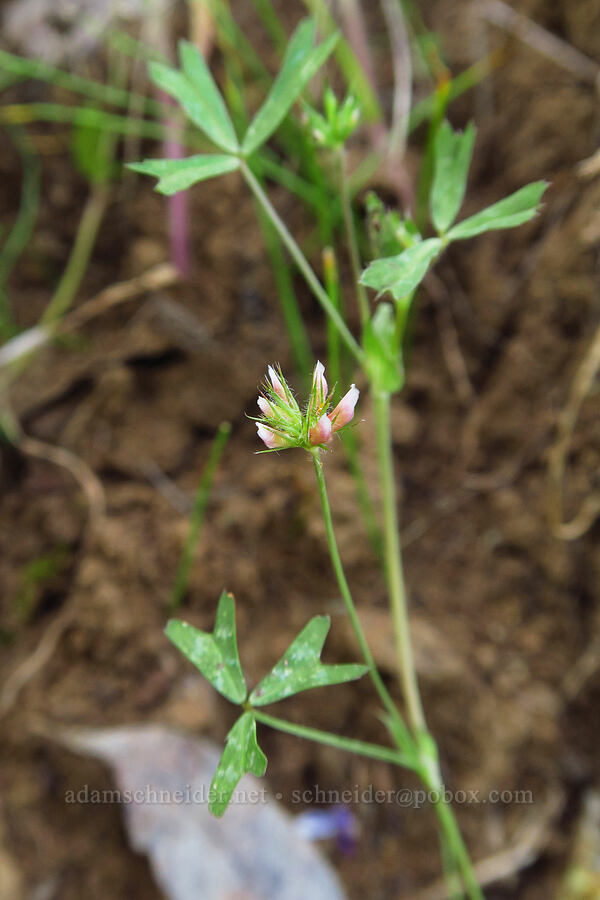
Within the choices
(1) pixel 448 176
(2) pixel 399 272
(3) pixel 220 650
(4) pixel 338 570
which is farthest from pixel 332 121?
(3) pixel 220 650

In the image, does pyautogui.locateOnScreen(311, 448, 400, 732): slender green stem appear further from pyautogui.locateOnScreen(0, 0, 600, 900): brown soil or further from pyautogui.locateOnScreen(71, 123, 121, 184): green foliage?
pyautogui.locateOnScreen(71, 123, 121, 184): green foliage

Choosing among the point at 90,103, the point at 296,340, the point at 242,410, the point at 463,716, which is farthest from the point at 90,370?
the point at 463,716

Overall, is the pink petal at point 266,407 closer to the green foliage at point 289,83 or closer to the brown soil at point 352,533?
the green foliage at point 289,83

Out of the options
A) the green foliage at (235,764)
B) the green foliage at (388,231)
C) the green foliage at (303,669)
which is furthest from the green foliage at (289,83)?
the green foliage at (235,764)

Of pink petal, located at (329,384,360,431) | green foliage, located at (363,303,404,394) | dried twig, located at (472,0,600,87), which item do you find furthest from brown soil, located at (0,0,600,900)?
pink petal, located at (329,384,360,431)

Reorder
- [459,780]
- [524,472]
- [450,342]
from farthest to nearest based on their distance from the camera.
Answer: [450,342] → [524,472] → [459,780]

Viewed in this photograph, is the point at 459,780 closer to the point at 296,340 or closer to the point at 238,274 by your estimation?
the point at 296,340

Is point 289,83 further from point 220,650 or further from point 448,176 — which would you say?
point 220,650
